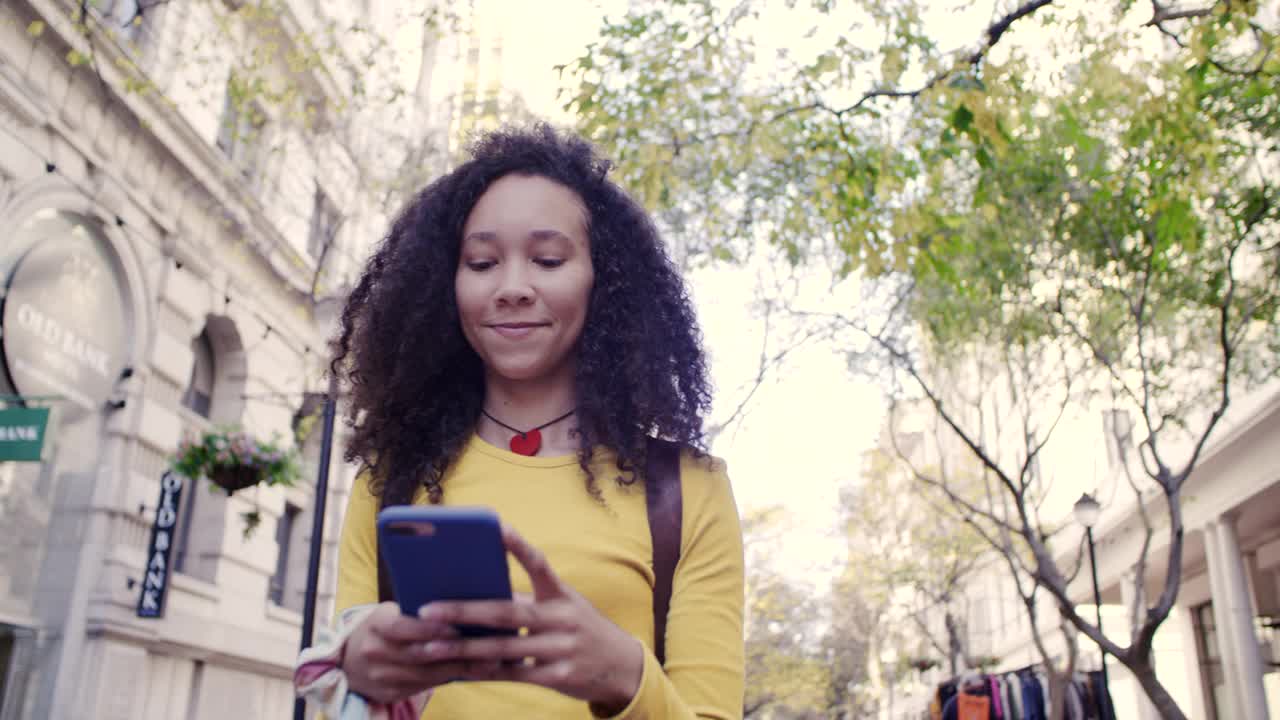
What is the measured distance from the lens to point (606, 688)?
1437 millimetres

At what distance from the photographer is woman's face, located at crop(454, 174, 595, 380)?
2066 millimetres

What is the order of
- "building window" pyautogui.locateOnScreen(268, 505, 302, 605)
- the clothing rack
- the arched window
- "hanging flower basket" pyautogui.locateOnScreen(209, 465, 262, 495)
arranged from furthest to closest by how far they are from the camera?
"building window" pyautogui.locateOnScreen(268, 505, 302, 605)
the clothing rack
the arched window
"hanging flower basket" pyautogui.locateOnScreen(209, 465, 262, 495)

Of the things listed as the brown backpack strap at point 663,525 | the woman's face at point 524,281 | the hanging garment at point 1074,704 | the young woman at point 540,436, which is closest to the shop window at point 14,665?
the young woman at point 540,436

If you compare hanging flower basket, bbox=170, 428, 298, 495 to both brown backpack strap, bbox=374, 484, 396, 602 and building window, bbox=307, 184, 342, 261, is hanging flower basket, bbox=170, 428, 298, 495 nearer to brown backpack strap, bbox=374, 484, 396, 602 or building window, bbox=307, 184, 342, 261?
building window, bbox=307, 184, 342, 261

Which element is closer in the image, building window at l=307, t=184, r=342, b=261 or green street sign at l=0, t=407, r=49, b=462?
green street sign at l=0, t=407, r=49, b=462

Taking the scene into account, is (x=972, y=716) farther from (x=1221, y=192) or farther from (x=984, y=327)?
(x=1221, y=192)

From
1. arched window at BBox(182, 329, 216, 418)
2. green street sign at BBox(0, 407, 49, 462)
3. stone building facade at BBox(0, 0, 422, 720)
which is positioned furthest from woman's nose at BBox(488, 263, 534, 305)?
arched window at BBox(182, 329, 216, 418)

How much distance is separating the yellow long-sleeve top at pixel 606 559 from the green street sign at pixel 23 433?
24.0ft

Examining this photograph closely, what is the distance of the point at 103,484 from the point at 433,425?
11794mm

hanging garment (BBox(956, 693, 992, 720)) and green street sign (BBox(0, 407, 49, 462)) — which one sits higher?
green street sign (BBox(0, 407, 49, 462))

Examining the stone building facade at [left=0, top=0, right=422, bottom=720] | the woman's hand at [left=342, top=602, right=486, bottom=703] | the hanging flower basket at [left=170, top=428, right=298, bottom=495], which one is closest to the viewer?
the woman's hand at [left=342, top=602, right=486, bottom=703]

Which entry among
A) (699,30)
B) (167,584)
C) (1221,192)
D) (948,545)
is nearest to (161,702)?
(167,584)

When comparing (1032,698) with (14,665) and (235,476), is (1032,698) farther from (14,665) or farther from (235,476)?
(14,665)

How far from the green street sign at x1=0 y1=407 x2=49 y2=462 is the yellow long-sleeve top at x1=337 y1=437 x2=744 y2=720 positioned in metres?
7.30
